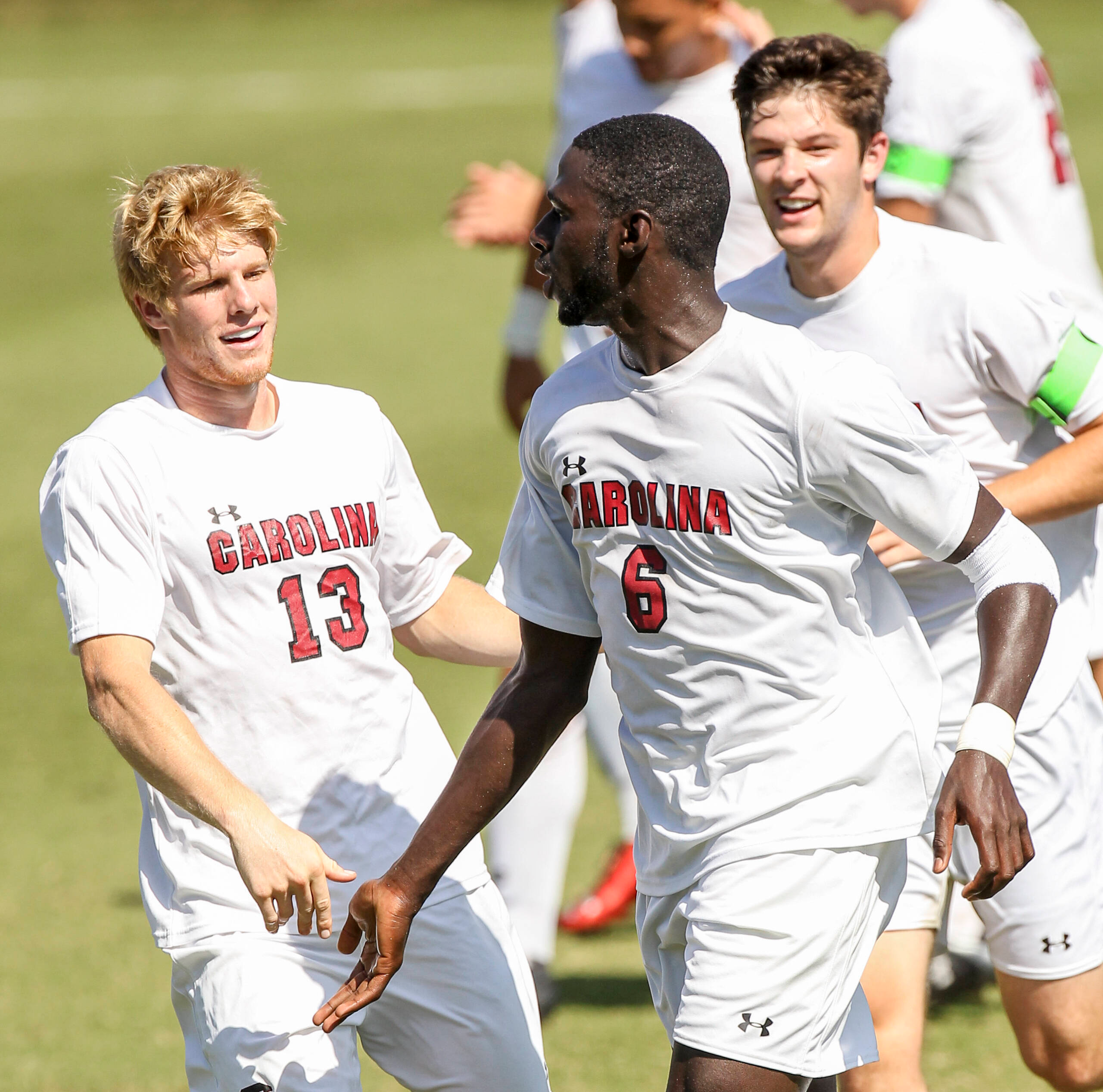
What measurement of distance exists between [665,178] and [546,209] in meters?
2.77

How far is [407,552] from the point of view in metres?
3.67

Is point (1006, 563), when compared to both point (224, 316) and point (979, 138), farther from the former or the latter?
point (979, 138)

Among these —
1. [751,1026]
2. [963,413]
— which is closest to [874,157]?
[963,413]

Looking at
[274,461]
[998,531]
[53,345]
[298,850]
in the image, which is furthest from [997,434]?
[53,345]

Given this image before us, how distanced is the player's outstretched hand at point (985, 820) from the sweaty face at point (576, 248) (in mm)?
980

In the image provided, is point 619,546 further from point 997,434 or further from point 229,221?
point 997,434

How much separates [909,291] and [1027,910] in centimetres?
142

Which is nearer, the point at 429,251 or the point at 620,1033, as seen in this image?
the point at 620,1033

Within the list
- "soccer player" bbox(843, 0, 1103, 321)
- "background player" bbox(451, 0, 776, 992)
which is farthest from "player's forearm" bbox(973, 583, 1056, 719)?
"background player" bbox(451, 0, 776, 992)

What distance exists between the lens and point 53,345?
15609mm

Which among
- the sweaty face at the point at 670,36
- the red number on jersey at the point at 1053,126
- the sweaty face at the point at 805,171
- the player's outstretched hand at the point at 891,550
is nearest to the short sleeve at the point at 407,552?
the player's outstretched hand at the point at 891,550

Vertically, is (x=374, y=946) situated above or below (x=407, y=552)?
below

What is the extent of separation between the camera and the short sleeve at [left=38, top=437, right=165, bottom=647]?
3209 mm

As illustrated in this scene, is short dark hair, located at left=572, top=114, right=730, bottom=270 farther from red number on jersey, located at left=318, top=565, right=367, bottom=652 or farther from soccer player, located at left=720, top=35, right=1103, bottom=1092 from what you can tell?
red number on jersey, located at left=318, top=565, right=367, bottom=652
